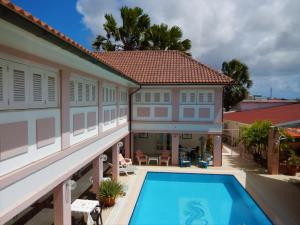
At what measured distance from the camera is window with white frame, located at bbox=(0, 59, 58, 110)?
4934mm

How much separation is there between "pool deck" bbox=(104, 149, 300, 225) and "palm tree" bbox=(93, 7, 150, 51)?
17749mm

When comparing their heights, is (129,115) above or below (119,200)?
above

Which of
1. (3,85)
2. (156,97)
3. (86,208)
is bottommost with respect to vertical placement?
(86,208)

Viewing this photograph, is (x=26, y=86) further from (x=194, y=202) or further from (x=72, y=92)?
(x=194, y=202)

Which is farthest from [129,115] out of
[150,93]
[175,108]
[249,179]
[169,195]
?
[249,179]

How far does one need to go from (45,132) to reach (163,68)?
1496 centimetres

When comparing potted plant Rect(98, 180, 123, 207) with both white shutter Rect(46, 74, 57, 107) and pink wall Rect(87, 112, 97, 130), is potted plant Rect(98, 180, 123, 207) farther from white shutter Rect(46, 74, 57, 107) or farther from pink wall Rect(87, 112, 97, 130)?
white shutter Rect(46, 74, 57, 107)

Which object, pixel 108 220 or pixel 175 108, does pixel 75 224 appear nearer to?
pixel 108 220

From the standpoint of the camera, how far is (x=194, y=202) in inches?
516

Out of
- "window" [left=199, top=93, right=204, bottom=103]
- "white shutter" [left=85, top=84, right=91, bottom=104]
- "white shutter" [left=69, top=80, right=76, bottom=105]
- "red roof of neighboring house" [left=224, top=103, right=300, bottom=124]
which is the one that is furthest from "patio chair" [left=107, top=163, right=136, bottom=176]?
"red roof of neighboring house" [left=224, top=103, right=300, bottom=124]

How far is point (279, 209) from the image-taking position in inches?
452

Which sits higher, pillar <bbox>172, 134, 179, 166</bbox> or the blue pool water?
pillar <bbox>172, 134, 179, 166</bbox>

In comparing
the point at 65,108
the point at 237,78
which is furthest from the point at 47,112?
the point at 237,78

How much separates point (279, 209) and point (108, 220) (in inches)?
311
